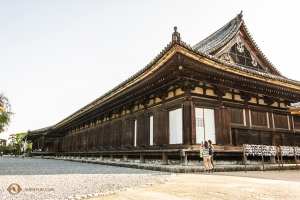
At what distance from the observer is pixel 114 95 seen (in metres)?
13.8

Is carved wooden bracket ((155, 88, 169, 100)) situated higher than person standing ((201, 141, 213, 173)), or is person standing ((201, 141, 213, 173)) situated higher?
carved wooden bracket ((155, 88, 169, 100))

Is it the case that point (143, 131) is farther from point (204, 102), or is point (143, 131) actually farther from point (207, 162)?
point (207, 162)

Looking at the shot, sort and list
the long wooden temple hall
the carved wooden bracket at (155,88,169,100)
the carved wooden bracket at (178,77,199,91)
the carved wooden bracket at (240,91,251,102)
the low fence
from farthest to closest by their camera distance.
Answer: the carved wooden bracket at (240,91,251,102) < the carved wooden bracket at (155,88,169,100) < the carved wooden bracket at (178,77,199,91) < the long wooden temple hall < the low fence

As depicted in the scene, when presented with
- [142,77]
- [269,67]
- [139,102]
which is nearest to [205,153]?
A: [142,77]

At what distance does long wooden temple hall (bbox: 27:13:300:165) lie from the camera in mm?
9625

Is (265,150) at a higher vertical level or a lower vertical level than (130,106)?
lower

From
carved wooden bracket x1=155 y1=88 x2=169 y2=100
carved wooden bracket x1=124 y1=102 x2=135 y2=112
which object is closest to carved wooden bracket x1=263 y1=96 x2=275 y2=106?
carved wooden bracket x1=155 y1=88 x2=169 y2=100

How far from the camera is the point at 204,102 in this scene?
10.6 metres

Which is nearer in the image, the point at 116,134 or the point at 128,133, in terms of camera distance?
the point at 128,133

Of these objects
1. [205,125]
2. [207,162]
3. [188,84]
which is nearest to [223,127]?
[205,125]

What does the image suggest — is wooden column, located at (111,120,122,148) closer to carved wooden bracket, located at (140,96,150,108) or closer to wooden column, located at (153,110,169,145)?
carved wooden bracket, located at (140,96,150,108)

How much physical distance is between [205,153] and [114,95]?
7328 millimetres

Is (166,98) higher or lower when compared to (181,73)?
lower

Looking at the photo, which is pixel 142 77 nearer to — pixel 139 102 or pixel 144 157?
pixel 139 102
